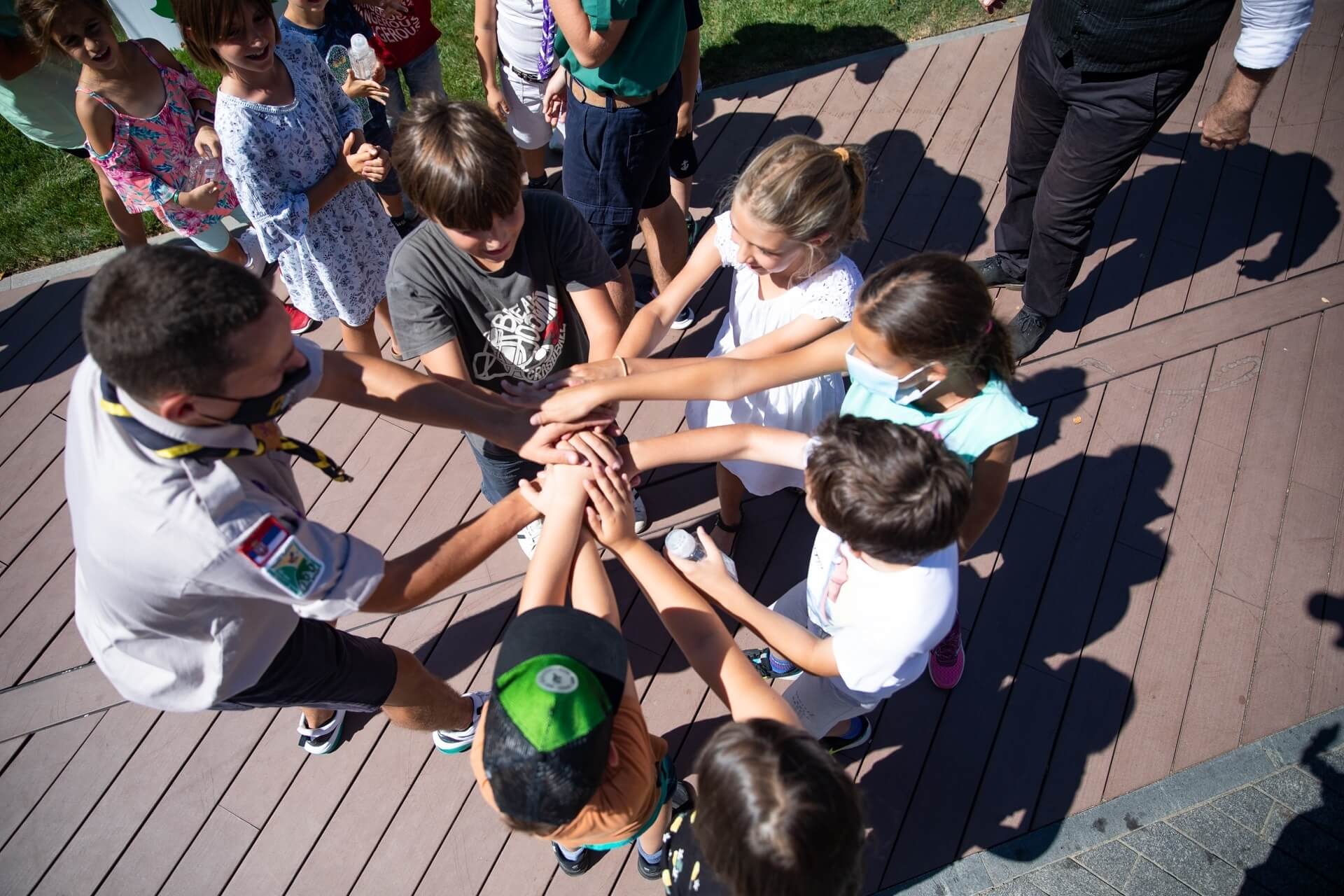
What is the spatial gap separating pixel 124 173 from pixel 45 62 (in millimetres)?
726

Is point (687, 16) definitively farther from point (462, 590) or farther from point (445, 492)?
point (462, 590)

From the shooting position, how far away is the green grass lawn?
14.4 feet

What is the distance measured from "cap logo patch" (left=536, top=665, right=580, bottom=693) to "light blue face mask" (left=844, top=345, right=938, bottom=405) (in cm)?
105

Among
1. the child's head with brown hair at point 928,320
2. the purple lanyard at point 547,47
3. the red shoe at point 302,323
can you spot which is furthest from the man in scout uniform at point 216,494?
the purple lanyard at point 547,47

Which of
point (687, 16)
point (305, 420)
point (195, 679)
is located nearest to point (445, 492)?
point (305, 420)

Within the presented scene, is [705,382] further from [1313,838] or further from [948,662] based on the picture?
[1313,838]

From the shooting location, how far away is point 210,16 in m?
2.45

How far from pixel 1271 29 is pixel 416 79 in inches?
134

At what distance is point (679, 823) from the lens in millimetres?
2396

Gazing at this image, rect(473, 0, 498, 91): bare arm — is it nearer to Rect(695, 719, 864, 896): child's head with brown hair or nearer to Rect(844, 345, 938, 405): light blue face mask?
Rect(844, 345, 938, 405): light blue face mask

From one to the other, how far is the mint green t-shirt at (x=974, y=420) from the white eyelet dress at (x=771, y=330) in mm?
378

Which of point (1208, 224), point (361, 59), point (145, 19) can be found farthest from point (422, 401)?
point (145, 19)

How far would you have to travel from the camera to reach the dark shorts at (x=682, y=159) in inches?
147

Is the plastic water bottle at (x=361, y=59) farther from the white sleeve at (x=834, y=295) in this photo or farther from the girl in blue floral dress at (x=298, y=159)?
the white sleeve at (x=834, y=295)
